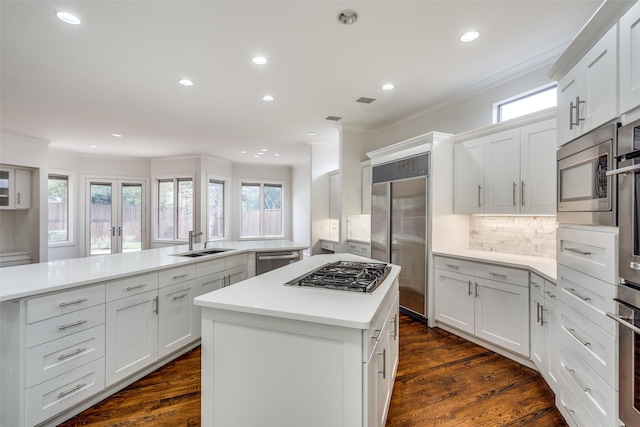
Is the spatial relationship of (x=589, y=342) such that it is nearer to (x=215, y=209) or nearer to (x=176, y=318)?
(x=176, y=318)

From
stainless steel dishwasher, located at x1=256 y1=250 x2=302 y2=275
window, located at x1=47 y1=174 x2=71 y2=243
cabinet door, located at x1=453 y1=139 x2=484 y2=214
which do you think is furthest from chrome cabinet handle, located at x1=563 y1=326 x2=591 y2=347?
window, located at x1=47 y1=174 x2=71 y2=243

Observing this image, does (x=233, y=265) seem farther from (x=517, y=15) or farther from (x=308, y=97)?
(x=517, y=15)

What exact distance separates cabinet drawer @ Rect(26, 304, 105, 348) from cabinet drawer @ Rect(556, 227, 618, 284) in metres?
2.98

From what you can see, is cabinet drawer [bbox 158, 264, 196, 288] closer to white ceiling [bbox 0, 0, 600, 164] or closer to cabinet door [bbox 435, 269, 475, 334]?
white ceiling [bbox 0, 0, 600, 164]

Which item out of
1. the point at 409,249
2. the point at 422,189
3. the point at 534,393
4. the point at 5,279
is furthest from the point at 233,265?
the point at 534,393

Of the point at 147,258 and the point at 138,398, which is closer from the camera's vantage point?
the point at 138,398

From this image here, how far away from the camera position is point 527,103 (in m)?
3.16

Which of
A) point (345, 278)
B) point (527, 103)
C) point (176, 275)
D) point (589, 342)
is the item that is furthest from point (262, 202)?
point (589, 342)

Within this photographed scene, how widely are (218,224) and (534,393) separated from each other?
7336mm

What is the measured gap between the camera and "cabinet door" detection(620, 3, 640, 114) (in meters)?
1.25

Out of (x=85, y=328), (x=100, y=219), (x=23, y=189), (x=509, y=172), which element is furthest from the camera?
(x=100, y=219)

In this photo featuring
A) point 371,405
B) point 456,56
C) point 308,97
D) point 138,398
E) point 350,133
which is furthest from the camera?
point 350,133

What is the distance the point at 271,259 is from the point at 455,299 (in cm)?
220

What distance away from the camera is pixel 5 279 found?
1938 millimetres
